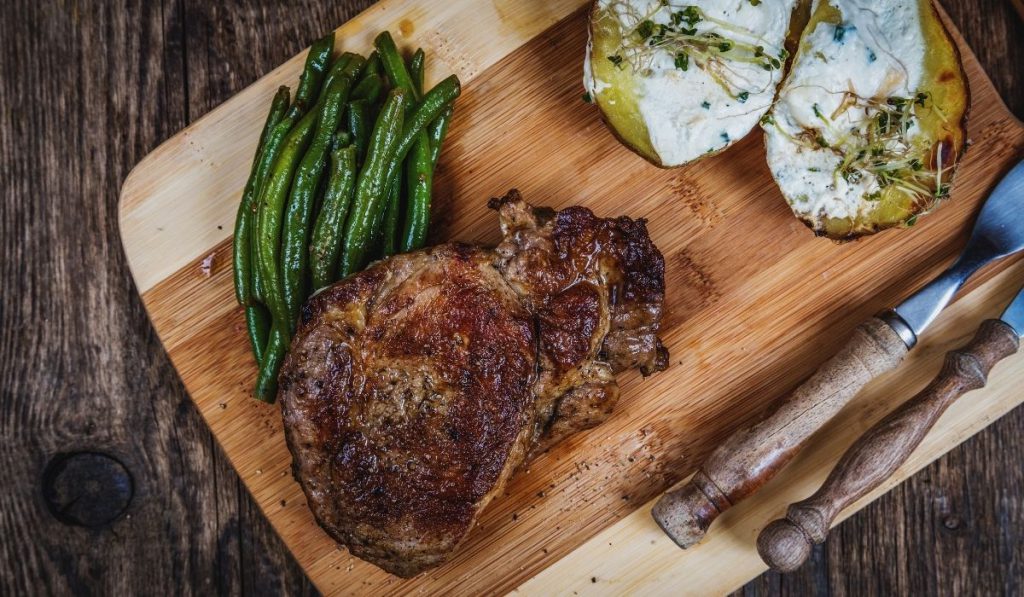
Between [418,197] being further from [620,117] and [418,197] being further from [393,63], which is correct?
[620,117]

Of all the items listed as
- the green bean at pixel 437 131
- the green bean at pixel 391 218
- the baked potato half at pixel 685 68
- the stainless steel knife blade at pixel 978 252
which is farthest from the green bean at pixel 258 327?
the stainless steel knife blade at pixel 978 252

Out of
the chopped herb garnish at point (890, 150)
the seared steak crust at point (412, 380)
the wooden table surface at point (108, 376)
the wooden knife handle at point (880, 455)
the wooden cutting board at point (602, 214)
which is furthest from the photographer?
the wooden table surface at point (108, 376)

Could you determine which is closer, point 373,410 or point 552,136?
point 373,410

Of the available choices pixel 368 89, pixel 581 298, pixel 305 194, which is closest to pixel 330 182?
pixel 305 194

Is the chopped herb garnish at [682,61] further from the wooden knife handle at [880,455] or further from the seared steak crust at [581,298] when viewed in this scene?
the wooden knife handle at [880,455]

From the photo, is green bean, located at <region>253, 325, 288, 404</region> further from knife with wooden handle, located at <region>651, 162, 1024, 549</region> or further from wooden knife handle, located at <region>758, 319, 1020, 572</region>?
wooden knife handle, located at <region>758, 319, 1020, 572</region>

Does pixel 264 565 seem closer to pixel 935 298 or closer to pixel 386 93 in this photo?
pixel 386 93

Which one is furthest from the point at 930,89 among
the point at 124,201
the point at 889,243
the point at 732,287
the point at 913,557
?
the point at 124,201
